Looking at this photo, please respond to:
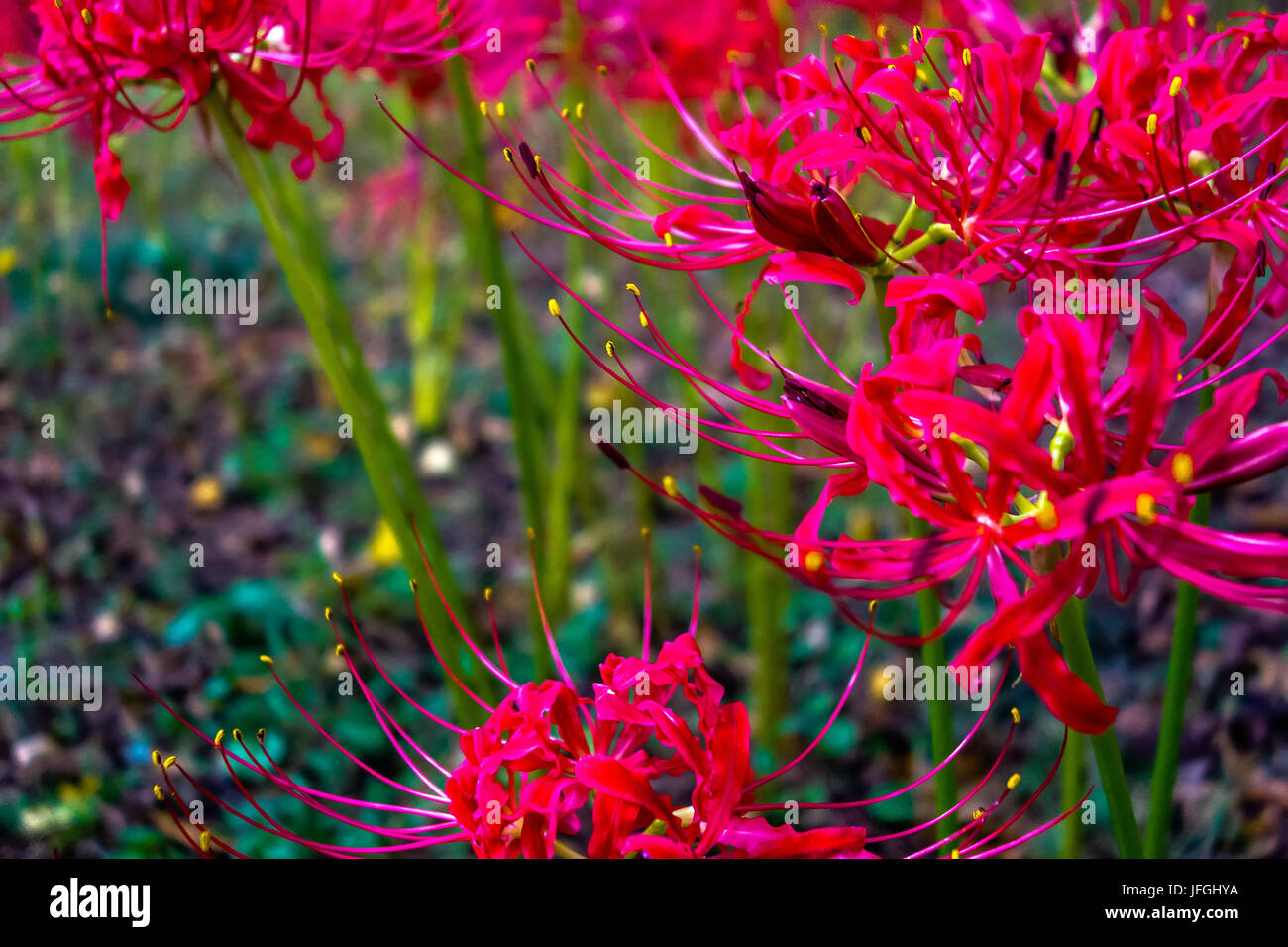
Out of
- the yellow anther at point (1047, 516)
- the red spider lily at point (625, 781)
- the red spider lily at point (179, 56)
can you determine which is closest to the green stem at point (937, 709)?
the red spider lily at point (625, 781)

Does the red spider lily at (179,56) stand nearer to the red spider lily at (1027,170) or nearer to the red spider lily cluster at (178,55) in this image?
the red spider lily cluster at (178,55)

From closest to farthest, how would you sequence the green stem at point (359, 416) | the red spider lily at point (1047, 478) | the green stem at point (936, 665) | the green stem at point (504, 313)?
1. the red spider lily at point (1047, 478)
2. the green stem at point (936, 665)
3. the green stem at point (359, 416)
4. the green stem at point (504, 313)

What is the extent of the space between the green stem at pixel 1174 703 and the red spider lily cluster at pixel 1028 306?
0.67 feet

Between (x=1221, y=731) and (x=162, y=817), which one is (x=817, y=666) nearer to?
(x=1221, y=731)

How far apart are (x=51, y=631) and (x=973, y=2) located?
2067mm

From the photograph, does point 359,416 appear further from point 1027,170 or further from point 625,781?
point 1027,170

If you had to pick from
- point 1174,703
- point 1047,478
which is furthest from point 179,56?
point 1174,703

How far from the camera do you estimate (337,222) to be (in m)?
4.30

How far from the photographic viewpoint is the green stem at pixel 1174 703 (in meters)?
1.10

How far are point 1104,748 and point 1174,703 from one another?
270 mm

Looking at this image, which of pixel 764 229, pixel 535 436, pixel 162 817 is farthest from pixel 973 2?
pixel 162 817

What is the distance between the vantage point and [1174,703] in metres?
1.14

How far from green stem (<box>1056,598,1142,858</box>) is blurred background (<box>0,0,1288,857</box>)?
2.21 feet

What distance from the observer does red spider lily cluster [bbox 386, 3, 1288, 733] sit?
0.72 meters
